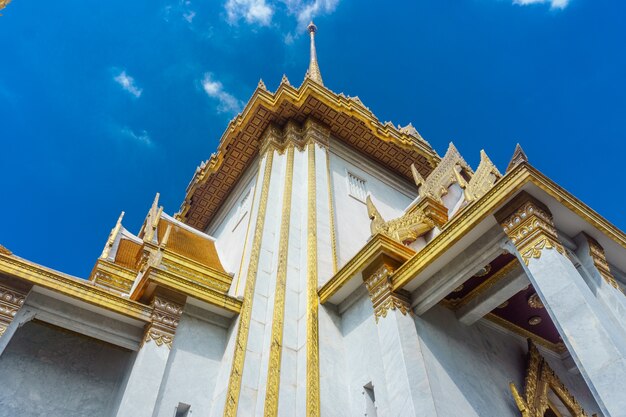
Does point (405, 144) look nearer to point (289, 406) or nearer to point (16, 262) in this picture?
point (289, 406)

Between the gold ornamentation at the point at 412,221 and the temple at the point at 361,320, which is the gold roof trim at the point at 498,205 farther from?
the gold ornamentation at the point at 412,221

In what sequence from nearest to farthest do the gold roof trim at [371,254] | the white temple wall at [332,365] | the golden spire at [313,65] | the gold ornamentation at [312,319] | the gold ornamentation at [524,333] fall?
the gold ornamentation at [312,319], the white temple wall at [332,365], the gold roof trim at [371,254], the gold ornamentation at [524,333], the golden spire at [313,65]

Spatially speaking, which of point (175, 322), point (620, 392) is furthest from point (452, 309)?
point (175, 322)

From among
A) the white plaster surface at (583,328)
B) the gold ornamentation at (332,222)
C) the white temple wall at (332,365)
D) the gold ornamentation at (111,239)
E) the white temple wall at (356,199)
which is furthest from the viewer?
the gold ornamentation at (111,239)

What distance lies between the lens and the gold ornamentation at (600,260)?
17.2 ft

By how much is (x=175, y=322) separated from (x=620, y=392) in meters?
5.70

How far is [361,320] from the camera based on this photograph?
Result: 7.07m

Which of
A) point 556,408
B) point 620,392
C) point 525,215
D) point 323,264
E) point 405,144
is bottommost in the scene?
point 620,392

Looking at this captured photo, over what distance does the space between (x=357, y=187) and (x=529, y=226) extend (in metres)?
6.99

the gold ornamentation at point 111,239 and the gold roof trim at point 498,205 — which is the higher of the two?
the gold ornamentation at point 111,239

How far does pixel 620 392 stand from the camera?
380 cm

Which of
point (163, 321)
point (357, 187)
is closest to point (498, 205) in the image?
point (163, 321)

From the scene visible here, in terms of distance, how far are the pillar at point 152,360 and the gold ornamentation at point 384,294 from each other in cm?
298

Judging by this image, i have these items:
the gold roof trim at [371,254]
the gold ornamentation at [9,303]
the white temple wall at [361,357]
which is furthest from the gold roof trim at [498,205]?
the gold ornamentation at [9,303]
